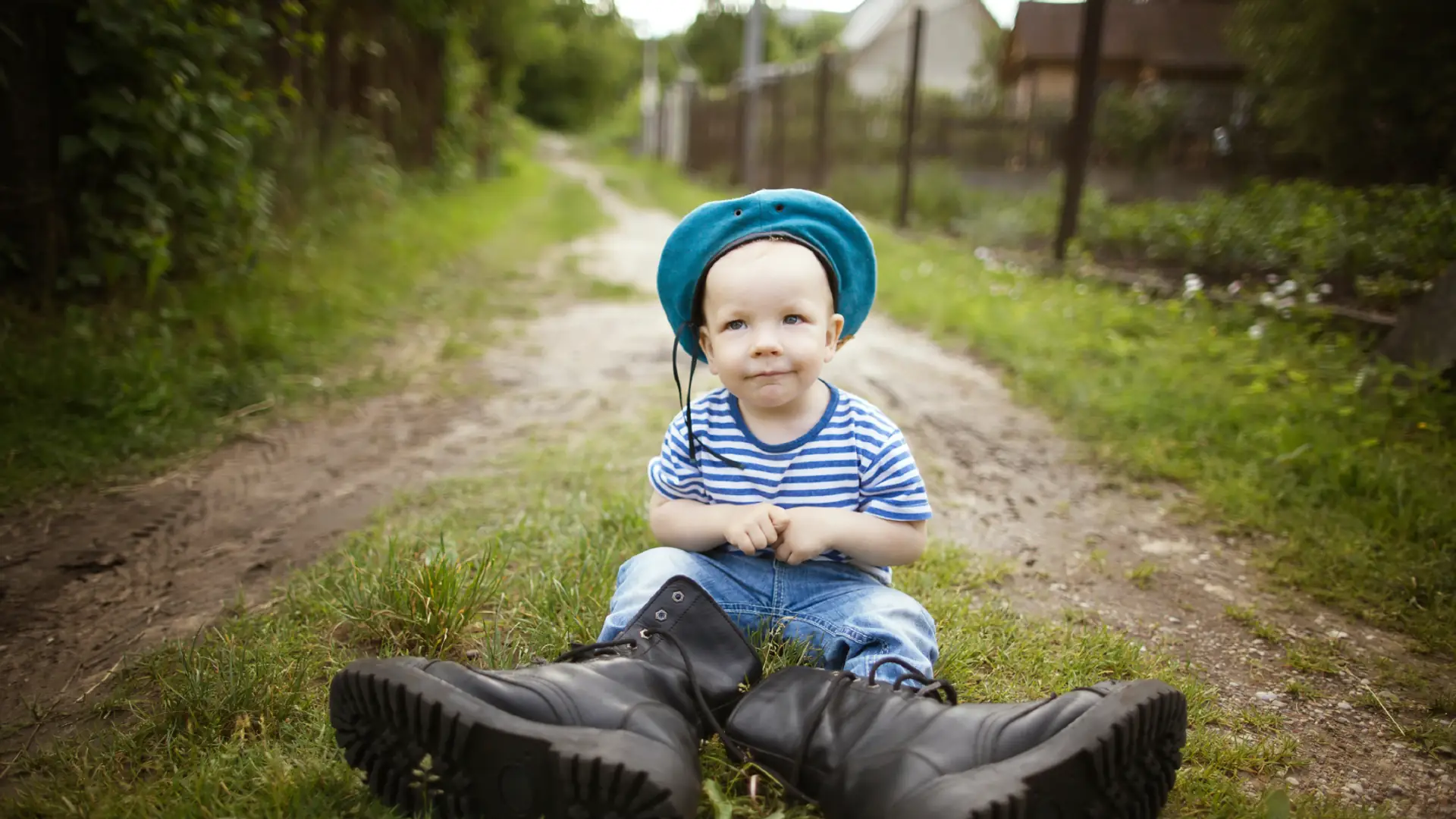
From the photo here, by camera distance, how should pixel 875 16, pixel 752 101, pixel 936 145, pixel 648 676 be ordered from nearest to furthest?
1. pixel 648 676
2. pixel 936 145
3. pixel 752 101
4. pixel 875 16

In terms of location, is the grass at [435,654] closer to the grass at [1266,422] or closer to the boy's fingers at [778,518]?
the boy's fingers at [778,518]

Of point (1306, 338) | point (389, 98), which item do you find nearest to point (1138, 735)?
point (1306, 338)

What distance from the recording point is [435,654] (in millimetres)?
1916

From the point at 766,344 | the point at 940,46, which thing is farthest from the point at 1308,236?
the point at 940,46

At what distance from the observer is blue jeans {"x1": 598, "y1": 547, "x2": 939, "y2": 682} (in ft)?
5.77

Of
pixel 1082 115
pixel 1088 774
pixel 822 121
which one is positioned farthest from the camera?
pixel 822 121

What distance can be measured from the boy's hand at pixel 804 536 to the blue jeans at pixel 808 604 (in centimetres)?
13

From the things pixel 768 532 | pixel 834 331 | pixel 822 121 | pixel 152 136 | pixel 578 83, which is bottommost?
pixel 768 532

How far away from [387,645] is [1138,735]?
1.42 m

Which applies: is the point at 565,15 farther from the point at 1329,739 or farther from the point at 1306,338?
the point at 1329,739

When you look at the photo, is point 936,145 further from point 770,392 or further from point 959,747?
point 959,747

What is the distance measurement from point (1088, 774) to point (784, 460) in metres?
0.81

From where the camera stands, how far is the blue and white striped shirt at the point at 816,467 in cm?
183

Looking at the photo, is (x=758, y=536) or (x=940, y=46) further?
(x=940, y=46)
